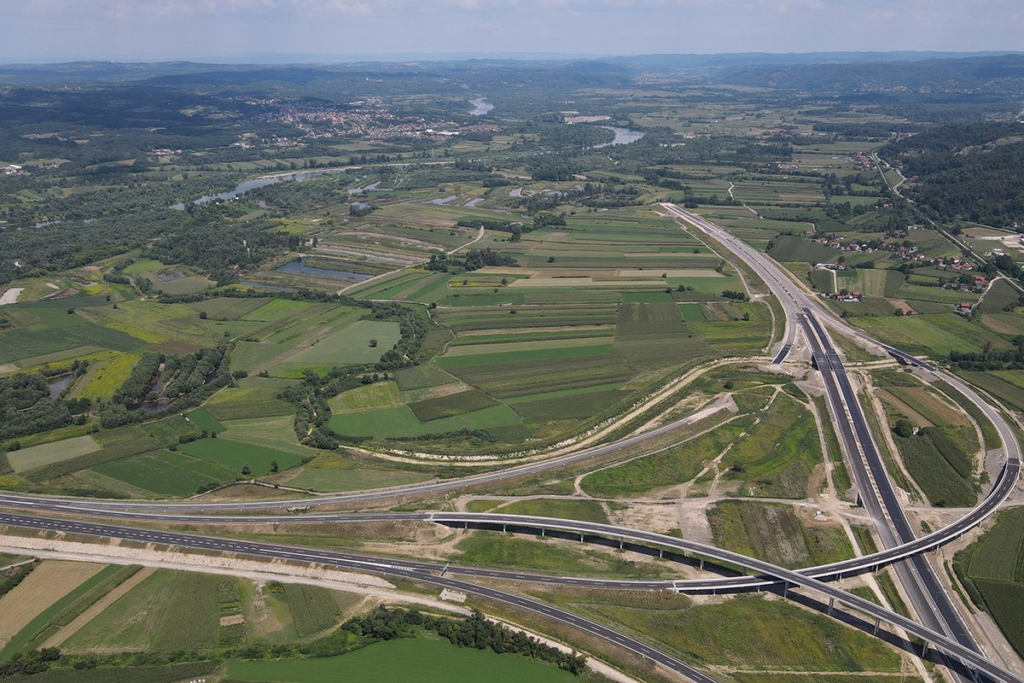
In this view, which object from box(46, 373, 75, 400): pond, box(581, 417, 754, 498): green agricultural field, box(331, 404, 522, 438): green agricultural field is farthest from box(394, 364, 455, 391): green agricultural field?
box(46, 373, 75, 400): pond

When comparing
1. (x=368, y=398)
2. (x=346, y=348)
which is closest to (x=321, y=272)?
(x=346, y=348)

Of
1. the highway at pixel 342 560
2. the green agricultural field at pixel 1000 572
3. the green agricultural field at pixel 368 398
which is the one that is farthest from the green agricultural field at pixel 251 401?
the green agricultural field at pixel 1000 572

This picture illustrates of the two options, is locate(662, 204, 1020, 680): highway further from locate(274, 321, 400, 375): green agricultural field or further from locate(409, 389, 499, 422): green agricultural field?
locate(274, 321, 400, 375): green agricultural field

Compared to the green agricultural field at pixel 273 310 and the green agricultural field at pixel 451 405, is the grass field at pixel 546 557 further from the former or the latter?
the green agricultural field at pixel 273 310

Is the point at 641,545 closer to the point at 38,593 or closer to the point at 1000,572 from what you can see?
the point at 1000,572

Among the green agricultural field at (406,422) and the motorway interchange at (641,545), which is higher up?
the motorway interchange at (641,545)
